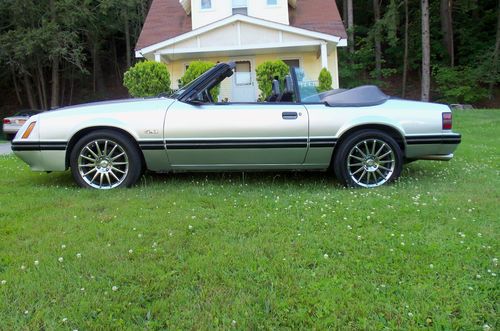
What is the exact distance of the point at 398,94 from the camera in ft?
87.8

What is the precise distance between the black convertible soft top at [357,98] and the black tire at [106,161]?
233cm

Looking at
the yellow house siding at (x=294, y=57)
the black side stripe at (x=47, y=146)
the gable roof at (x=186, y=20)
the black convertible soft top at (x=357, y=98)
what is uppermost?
the gable roof at (x=186, y=20)

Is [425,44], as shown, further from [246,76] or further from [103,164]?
[103,164]

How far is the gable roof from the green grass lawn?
1440 centimetres

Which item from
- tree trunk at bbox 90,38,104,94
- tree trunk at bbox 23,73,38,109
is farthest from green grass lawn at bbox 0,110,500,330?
tree trunk at bbox 90,38,104,94

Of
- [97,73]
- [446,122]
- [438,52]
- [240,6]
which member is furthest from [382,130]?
[97,73]

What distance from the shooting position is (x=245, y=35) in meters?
16.6

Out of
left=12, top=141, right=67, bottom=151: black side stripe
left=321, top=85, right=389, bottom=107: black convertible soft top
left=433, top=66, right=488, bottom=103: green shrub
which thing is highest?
left=433, top=66, right=488, bottom=103: green shrub

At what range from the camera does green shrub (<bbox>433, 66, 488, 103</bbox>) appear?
901 inches

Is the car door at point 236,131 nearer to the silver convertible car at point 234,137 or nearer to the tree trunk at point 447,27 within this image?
the silver convertible car at point 234,137

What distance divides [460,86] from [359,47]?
22.0 ft

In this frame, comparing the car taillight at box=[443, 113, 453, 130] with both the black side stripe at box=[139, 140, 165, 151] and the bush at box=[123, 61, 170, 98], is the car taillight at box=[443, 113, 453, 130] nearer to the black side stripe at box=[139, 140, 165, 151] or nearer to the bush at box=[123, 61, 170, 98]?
the black side stripe at box=[139, 140, 165, 151]

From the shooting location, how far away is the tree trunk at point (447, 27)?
83.8ft

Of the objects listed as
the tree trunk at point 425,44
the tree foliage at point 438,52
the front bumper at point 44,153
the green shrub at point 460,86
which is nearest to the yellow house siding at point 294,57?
the tree trunk at point 425,44
